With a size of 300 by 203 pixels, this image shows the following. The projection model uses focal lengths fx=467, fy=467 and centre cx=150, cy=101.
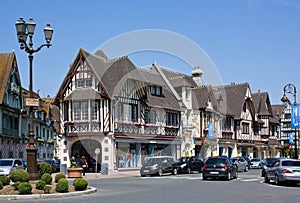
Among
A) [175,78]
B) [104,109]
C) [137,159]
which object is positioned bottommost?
[137,159]

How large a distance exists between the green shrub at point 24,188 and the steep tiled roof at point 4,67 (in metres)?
33.9

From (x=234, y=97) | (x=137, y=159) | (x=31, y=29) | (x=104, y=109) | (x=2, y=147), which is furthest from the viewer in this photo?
(x=234, y=97)

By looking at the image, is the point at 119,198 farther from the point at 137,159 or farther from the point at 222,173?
the point at 137,159

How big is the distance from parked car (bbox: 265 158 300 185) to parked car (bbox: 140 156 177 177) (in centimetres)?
1177

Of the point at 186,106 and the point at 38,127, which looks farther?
the point at 38,127

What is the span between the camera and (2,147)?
49844 millimetres

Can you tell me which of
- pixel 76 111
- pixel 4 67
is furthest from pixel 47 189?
pixel 4 67

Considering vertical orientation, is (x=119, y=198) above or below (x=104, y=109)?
below

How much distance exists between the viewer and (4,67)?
2061 inches

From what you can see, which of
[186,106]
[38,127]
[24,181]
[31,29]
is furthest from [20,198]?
[38,127]

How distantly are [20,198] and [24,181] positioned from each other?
1443 millimetres

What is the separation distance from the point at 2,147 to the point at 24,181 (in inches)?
1320

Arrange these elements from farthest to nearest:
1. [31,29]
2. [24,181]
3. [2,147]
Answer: [2,147]
[31,29]
[24,181]

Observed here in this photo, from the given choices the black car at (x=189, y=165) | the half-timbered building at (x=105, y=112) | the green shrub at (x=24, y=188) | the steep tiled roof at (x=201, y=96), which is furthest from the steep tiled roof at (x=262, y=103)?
the green shrub at (x=24, y=188)
